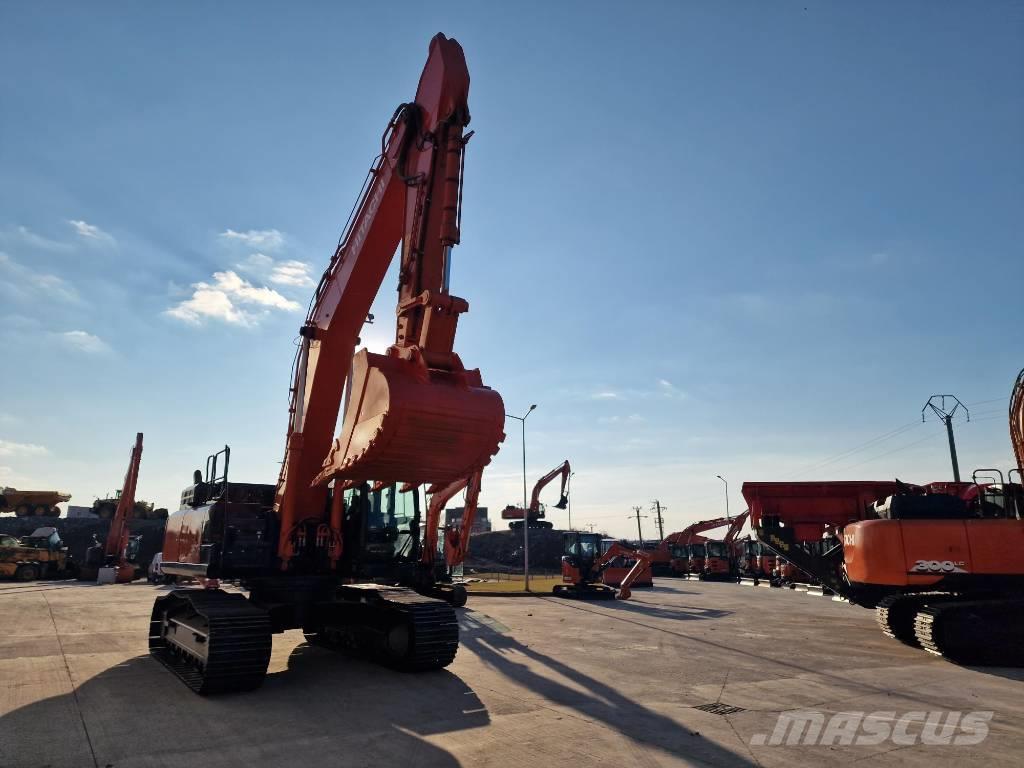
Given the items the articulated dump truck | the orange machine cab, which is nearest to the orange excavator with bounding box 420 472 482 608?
the orange machine cab

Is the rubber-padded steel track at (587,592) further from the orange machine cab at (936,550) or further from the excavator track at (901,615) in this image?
the orange machine cab at (936,550)

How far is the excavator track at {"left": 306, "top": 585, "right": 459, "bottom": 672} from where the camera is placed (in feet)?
30.7

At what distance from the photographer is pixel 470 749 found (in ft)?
20.5

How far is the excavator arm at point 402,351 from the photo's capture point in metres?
7.11

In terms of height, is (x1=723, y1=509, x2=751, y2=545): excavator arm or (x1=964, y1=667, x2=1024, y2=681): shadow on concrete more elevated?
(x1=723, y1=509, x2=751, y2=545): excavator arm

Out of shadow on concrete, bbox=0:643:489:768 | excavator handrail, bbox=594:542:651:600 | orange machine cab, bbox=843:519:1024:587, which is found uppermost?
orange machine cab, bbox=843:519:1024:587

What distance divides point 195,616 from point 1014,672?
13.1 metres

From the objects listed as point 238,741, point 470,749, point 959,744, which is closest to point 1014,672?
point 959,744

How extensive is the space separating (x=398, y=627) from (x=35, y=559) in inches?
1429

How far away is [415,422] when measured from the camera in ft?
22.6

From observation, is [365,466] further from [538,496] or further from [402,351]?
[538,496]

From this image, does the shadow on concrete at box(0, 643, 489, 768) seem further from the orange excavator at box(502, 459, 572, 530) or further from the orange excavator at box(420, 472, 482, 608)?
the orange excavator at box(502, 459, 572, 530)

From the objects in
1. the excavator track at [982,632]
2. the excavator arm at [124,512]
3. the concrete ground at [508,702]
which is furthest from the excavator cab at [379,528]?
the excavator arm at [124,512]

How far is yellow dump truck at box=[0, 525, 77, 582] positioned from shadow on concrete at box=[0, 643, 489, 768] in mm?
33296
